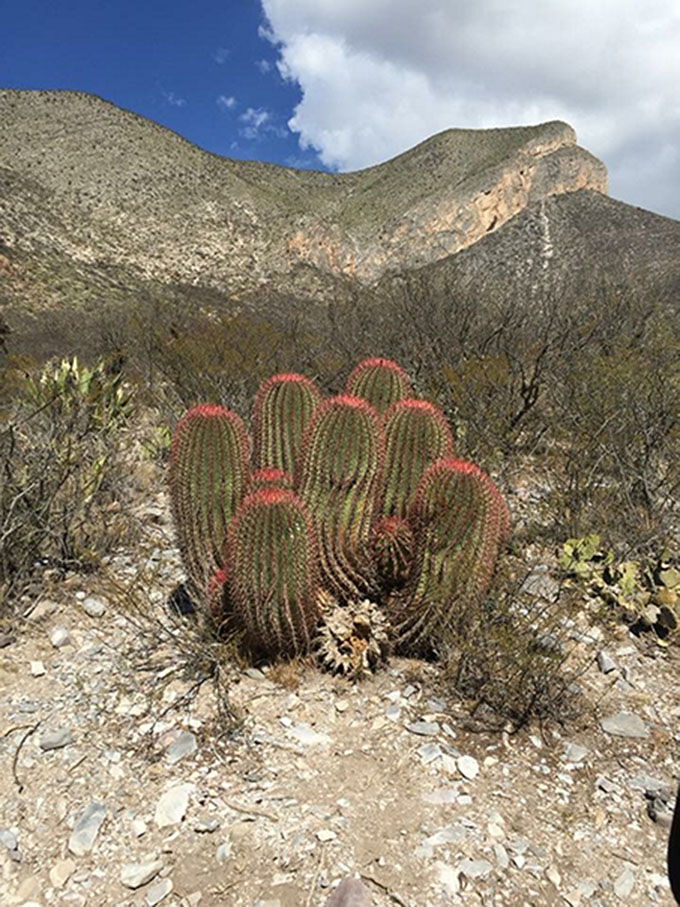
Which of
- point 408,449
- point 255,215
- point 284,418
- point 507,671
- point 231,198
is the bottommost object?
point 507,671

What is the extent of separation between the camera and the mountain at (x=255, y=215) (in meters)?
32.8

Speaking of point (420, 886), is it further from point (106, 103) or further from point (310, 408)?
point (106, 103)

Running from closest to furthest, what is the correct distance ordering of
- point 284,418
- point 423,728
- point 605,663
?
1. point 423,728
2. point 605,663
3. point 284,418

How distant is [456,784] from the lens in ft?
8.67

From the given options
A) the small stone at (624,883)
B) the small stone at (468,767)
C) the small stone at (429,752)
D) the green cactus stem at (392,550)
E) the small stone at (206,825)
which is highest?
the green cactus stem at (392,550)

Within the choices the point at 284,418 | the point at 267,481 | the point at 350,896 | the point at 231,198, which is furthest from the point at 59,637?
the point at 231,198

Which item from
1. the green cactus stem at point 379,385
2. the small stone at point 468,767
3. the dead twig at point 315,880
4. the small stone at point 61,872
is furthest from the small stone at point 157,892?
the green cactus stem at point 379,385

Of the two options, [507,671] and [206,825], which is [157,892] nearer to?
[206,825]

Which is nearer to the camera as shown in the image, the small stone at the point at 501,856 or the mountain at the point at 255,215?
the small stone at the point at 501,856

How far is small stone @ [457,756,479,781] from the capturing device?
2.69 meters

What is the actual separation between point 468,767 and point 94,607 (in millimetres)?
2567

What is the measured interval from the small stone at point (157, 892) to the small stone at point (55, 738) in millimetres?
923

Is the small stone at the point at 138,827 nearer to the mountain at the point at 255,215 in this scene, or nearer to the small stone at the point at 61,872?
the small stone at the point at 61,872

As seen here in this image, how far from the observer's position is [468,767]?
108 inches
